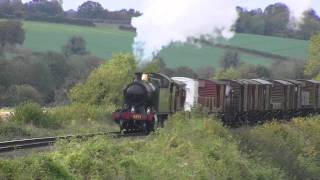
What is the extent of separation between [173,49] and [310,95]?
5079cm

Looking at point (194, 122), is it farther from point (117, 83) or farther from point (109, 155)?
point (117, 83)

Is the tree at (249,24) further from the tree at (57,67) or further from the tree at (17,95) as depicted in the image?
the tree at (17,95)

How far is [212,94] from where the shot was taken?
124 ft

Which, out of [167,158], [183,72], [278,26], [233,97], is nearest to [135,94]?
[233,97]

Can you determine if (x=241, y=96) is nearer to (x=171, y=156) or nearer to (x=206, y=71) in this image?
(x=171, y=156)

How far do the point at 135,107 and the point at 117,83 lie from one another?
21683 millimetres

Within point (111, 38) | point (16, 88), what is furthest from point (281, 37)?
point (16, 88)

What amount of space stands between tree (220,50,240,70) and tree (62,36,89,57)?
76.2 feet

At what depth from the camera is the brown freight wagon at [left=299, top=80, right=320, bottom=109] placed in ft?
162

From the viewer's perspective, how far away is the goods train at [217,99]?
3150 cm

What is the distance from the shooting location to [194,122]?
28.1 meters

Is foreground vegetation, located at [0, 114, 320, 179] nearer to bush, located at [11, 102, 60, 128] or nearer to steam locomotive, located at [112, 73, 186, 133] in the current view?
steam locomotive, located at [112, 73, 186, 133]

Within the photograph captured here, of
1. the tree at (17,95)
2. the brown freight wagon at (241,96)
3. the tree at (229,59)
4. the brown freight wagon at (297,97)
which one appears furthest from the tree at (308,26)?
the brown freight wagon at (241,96)

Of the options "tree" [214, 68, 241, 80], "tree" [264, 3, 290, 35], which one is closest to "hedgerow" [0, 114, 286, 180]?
"tree" [214, 68, 241, 80]
